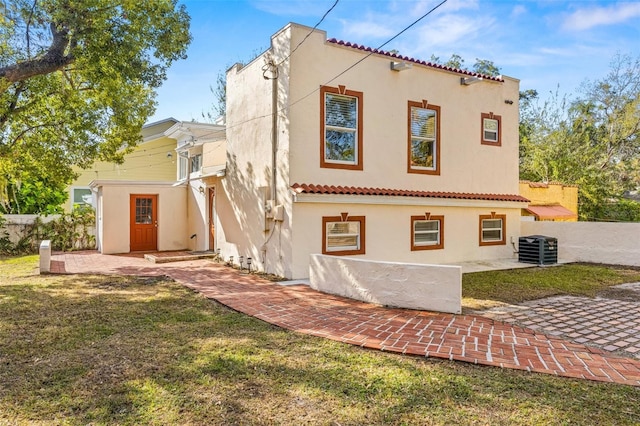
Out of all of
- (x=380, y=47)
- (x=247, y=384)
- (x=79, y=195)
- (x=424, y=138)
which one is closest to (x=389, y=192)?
(x=424, y=138)

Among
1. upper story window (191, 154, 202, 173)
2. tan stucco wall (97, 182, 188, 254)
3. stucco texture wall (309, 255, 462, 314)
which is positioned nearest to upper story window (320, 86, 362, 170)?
stucco texture wall (309, 255, 462, 314)

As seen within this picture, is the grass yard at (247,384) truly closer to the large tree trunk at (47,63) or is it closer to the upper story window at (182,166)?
the large tree trunk at (47,63)

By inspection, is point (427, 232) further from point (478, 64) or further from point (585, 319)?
point (478, 64)

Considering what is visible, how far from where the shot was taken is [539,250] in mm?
13945

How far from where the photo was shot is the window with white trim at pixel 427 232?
1281 centimetres

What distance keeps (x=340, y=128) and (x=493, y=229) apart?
7.68m

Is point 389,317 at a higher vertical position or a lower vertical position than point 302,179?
lower

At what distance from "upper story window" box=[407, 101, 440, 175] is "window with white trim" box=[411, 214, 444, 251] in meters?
1.59

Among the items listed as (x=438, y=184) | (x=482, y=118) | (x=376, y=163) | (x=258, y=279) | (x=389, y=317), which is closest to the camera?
(x=389, y=317)

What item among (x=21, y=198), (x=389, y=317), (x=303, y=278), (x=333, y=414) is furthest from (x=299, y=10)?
(x=21, y=198)

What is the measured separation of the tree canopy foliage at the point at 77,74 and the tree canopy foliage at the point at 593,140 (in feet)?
72.4

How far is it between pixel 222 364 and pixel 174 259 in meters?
9.91

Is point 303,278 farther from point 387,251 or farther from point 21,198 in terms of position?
point 21,198

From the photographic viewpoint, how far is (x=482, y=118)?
47.8ft
